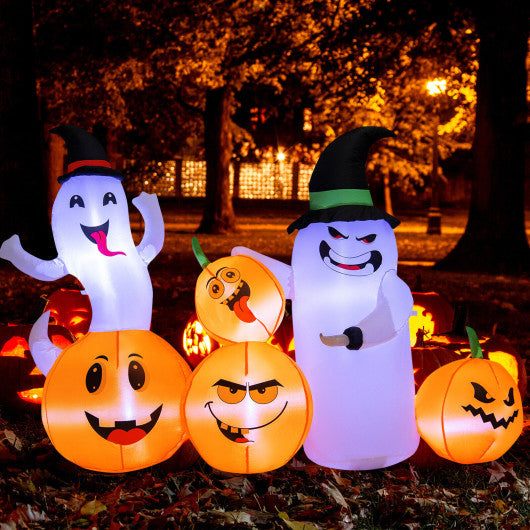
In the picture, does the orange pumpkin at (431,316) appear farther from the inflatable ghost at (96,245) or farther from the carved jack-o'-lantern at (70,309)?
the inflatable ghost at (96,245)

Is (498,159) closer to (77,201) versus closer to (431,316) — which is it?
(431,316)

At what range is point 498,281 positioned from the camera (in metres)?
13.2

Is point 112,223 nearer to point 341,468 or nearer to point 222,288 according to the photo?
point 222,288

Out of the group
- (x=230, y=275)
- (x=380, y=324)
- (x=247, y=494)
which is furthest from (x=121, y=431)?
(x=380, y=324)

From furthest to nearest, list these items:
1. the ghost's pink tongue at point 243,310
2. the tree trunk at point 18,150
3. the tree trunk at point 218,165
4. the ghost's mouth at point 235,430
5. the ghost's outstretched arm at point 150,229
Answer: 1. the tree trunk at point 218,165
2. the tree trunk at point 18,150
3. the ghost's outstretched arm at point 150,229
4. the ghost's pink tongue at point 243,310
5. the ghost's mouth at point 235,430

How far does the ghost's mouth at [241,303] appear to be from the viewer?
4074mm

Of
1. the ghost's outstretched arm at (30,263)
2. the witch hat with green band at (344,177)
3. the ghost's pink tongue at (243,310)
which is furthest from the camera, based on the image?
the ghost's outstretched arm at (30,263)

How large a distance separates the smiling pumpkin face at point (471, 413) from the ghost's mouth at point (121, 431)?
1.52 metres

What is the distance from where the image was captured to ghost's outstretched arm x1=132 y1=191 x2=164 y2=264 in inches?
183

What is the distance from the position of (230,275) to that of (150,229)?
2.66 ft

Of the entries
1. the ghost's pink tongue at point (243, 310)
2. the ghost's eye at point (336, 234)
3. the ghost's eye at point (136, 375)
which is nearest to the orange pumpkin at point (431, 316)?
the ghost's eye at point (336, 234)

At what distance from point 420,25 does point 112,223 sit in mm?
12167

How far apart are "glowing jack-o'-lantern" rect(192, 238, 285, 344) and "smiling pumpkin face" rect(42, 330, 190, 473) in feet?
1.09

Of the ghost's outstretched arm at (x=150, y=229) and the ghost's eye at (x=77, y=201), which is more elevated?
the ghost's eye at (x=77, y=201)
